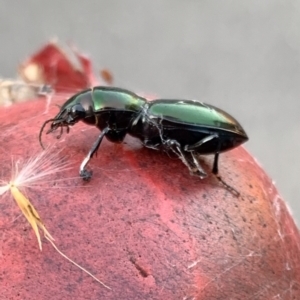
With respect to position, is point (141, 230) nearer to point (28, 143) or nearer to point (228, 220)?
point (228, 220)

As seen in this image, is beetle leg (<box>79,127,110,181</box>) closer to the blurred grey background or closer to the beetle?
the beetle

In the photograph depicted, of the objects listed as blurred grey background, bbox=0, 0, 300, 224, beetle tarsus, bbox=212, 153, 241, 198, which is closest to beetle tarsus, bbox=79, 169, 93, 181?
beetle tarsus, bbox=212, 153, 241, 198

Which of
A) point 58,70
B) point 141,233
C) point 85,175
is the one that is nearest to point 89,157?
point 85,175

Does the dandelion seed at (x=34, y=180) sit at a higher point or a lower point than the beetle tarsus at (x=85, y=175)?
lower

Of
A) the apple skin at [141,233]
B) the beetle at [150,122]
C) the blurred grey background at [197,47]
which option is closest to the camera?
the apple skin at [141,233]

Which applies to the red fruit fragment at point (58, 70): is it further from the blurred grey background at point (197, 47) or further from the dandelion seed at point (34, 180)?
the blurred grey background at point (197, 47)

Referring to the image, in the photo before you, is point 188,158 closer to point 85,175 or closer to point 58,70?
point 85,175

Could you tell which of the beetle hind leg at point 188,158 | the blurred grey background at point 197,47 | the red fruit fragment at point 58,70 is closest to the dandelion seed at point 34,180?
the beetle hind leg at point 188,158

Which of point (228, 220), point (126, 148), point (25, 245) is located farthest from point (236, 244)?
point (25, 245)
